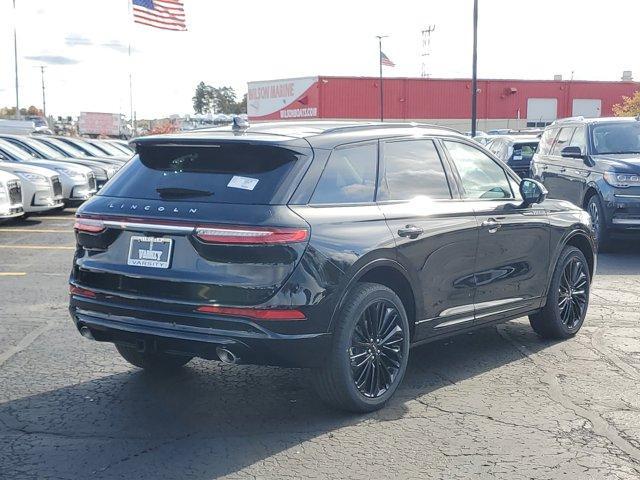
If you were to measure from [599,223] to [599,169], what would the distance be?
2.59 ft

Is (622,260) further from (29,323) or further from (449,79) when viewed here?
(449,79)

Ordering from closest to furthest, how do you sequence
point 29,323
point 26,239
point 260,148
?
1. point 260,148
2. point 29,323
3. point 26,239

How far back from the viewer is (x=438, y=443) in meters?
4.50

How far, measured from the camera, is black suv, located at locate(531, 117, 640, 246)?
1129cm

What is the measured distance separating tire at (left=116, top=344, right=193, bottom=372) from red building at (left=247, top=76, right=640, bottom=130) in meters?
54.1

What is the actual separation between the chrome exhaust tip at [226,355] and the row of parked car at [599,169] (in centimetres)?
835

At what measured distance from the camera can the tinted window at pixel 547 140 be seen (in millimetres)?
14053

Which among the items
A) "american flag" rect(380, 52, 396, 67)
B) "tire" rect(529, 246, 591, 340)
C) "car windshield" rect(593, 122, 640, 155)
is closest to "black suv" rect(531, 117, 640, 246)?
"car windshield" rect(593, 122, 640, 155)

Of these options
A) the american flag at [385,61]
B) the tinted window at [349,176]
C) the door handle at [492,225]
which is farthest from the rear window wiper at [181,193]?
the american flag at [385,61]

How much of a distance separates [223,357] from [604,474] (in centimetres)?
209

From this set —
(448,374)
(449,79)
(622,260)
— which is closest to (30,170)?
(622,260)

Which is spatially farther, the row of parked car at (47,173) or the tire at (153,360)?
the row of parked car at (47,173)

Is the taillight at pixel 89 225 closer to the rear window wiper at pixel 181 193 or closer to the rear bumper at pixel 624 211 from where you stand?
the rear window wiper at pixel 181 193

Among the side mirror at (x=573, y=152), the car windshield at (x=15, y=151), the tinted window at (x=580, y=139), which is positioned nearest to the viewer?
the side mirror at (x=573, y=152)
